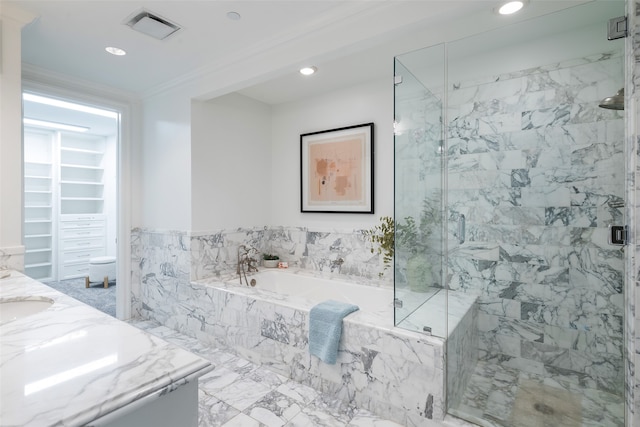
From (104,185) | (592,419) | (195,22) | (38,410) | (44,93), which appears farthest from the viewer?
(104,185)

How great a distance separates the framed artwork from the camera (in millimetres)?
3248

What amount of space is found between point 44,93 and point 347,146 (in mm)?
2820

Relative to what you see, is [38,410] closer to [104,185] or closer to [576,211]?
[576,211]

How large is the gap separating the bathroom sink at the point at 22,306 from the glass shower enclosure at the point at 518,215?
1814 mm

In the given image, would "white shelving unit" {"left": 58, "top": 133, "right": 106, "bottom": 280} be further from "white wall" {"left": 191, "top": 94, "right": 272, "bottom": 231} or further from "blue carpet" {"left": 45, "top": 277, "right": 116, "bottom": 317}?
"white wall" {"left": 191, "top": 94, "right": 272, "bottom": 231}

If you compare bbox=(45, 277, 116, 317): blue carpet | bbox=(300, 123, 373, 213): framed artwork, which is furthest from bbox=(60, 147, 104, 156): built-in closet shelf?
bbox=(300, 123, 373, 213): framed artwork

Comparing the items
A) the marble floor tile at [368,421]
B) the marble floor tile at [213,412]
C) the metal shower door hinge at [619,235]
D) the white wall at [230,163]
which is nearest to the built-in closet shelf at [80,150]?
the white wall at [230,163]

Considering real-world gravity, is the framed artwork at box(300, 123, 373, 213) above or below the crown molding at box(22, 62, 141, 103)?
below

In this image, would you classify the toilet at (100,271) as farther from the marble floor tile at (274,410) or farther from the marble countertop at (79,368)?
the marble countertop at (79,368)

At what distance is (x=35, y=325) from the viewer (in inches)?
41.6

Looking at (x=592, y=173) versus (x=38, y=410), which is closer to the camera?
(x=38, y=410)

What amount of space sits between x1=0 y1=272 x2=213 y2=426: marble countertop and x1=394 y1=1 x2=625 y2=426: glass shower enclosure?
1.50 meters

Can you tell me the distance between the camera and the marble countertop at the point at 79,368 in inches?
25.5

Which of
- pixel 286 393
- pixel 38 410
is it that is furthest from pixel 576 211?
pixel 38 410
